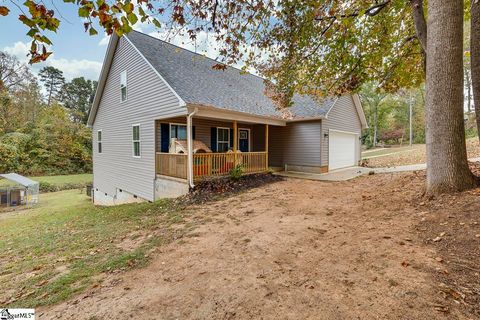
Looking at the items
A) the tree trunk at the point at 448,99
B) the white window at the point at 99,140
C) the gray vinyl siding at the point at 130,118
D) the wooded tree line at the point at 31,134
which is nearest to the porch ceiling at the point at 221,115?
the gray vinyl siding at the point at 130,118

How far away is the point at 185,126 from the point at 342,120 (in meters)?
8.78

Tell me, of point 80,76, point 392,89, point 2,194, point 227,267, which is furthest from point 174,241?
point 80,76

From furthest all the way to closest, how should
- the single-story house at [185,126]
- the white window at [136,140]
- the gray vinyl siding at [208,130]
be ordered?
the white window at [136,140] < the gray vinyl siding at [208,130] < the single-story house at [185,126]

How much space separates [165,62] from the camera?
32.7ft

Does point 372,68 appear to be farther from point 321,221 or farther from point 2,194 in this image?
point 2,194

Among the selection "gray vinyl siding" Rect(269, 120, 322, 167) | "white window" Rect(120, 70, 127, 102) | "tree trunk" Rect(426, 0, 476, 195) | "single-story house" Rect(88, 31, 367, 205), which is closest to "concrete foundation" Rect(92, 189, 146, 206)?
"single-story house" Rect(88, 31, 367, 205)

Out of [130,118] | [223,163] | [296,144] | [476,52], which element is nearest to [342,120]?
[296,144]

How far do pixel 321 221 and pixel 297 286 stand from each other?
93.5 inches

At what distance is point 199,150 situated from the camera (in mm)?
9500

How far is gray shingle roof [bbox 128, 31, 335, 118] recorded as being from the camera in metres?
8.95

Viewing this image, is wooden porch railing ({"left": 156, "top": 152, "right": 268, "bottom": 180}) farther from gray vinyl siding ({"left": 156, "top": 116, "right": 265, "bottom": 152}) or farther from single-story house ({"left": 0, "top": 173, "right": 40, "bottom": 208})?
single-story house ({"left": 0, "top": 173, "right": 40, "bottom": 208})

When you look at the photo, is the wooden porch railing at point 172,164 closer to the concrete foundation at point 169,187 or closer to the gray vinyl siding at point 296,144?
the concrete foundation at point 169,187

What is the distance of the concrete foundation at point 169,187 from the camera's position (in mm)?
8273

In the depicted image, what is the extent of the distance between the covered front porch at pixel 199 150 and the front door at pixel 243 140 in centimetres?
5
